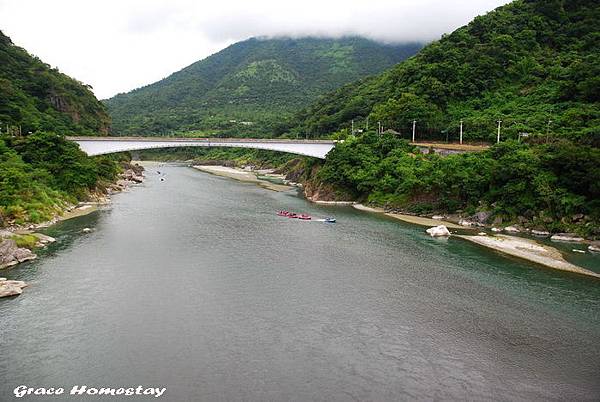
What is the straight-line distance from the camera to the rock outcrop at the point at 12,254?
76.4 ft

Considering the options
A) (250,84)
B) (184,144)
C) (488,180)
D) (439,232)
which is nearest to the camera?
(439,232)

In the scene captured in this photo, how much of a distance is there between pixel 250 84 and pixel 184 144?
102382 mm

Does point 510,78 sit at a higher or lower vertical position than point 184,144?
higher

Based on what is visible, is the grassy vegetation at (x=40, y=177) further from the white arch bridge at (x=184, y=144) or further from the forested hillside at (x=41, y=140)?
the white arch bridge at (x=184, y=144)

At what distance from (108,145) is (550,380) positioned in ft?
155

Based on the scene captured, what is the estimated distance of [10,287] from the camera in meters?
19.9

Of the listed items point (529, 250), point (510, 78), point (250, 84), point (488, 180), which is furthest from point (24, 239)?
point (250, 84)

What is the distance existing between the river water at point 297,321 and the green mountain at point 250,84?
84676mm

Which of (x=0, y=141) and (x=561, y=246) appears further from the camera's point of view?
(x=0, y=141)

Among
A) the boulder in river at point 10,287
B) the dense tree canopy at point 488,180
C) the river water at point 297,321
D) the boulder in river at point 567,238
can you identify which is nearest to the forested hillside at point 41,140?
the river water at point 297,321

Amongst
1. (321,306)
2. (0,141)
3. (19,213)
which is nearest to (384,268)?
(321,306)

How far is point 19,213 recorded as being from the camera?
3131 centimetres

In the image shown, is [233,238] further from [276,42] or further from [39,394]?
[276,42]

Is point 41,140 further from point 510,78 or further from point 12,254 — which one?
point 510,78
